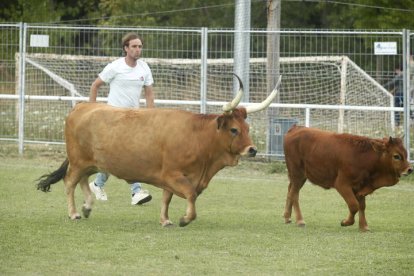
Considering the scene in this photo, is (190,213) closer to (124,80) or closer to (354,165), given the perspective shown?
(354,165)

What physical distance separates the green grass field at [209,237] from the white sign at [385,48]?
268cm

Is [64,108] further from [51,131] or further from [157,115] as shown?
[157,115]

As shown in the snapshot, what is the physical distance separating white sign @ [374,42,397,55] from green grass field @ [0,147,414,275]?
8.79ft

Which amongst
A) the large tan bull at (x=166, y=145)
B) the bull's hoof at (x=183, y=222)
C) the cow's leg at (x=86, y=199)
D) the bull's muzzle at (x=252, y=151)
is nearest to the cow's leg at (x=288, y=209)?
the large tan bull at (x=166, y=145)

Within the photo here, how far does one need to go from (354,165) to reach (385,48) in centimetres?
649

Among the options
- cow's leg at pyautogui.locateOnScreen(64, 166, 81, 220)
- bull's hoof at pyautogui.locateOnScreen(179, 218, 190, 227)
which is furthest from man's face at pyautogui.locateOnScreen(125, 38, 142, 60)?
bull's hoof at pyautogui.locateOnScreen(179, 218, 190, 227)

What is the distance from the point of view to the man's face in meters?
13.0

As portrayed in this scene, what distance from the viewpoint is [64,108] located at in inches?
802

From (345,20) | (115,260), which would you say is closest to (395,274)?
(115,260)

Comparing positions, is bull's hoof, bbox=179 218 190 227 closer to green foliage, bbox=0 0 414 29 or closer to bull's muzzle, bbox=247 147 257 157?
bull's muzzle, bbox=247 147 257 157

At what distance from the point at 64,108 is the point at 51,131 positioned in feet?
1.61

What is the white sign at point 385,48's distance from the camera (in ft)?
58.5

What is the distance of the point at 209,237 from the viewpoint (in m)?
11.0

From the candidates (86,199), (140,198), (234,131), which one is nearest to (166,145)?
(234,131)
